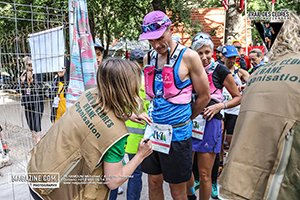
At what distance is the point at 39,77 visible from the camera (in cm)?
347

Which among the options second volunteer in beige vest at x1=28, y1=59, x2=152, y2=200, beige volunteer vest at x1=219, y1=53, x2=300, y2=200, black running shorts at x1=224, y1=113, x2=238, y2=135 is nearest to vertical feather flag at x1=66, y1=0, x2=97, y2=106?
second volunteer in beige vest at x1=28, y1=59, x2=152, y2=200

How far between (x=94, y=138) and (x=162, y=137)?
892 millimetres

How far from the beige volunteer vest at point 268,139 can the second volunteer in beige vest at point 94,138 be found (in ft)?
1.96

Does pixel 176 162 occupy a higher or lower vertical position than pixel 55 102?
lower

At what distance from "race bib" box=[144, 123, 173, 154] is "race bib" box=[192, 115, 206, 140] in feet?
1.78

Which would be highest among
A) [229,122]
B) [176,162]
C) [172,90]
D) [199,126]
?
[172,90]

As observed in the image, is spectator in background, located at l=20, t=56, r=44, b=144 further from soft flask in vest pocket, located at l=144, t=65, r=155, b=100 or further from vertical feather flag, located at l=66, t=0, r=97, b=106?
soft flask in vest pocket, located at l=144, t=65, r=155, b=100

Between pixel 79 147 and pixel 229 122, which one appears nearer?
pixel 79 147

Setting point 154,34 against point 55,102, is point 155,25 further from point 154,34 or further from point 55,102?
point 55,102

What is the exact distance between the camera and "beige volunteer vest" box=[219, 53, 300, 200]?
121 centimetres

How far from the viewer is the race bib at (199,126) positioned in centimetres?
289

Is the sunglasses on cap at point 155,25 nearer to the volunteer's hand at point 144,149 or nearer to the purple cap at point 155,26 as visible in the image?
the purple cap at point 155,26

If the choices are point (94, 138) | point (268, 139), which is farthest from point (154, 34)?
point (268, 139)

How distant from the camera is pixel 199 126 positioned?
2.92 meters
